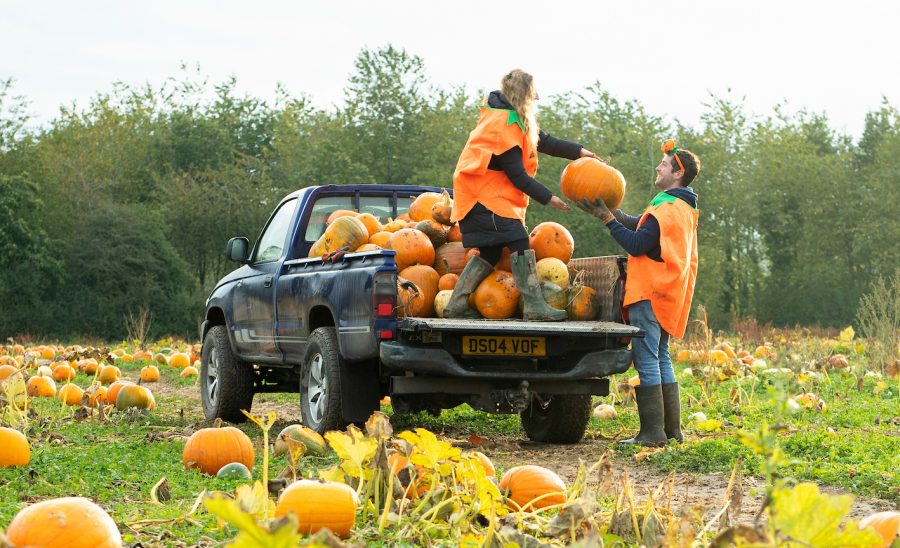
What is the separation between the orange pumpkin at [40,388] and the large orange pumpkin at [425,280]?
4.85 metres

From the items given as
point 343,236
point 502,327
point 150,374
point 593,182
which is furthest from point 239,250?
point 150,374

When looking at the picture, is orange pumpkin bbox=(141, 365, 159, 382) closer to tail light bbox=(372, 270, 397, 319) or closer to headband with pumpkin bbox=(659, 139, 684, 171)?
tail light bbox=(372, 270, 397, 319)

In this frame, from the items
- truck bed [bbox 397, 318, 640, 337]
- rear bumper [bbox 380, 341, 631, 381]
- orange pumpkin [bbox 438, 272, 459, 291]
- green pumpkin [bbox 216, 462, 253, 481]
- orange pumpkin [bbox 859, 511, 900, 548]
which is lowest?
green pumpkin [bbox 216, 462, 253, 481]

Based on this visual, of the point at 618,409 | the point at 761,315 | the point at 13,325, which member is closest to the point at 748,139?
the point at 761,315

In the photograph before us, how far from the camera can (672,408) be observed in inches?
314

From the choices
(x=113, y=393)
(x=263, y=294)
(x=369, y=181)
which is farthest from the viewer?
(x=369, y=181)

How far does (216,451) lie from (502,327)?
194cm

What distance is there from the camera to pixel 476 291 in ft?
24.9

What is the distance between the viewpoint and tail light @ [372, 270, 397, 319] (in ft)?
22.6

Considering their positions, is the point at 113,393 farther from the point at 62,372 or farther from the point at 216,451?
the point at 216,451

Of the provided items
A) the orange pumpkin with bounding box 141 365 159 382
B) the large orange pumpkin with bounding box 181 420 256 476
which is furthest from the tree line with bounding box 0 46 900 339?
the large orange pumpkin with bounding box 181 420 256 476

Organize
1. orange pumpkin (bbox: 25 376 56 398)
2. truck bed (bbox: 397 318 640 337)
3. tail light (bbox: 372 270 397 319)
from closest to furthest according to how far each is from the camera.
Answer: truck bed (bbox: 397 318 640 337) < tail light (bbox: 372 270 397 319) < orange pumpkin (bbox: 25 376 56 398)

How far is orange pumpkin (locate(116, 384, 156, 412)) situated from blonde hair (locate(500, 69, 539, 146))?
397 centimetres

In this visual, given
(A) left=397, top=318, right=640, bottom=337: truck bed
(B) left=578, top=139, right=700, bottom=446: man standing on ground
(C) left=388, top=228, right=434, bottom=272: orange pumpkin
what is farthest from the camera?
(C) left=388, top=228, right=434, bottom=272: orange pumpkin
